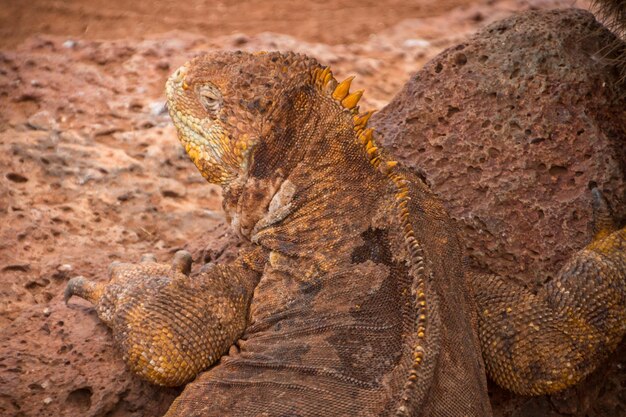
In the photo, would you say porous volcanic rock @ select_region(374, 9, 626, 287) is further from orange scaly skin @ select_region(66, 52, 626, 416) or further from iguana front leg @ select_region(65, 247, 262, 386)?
iguana front leg @ select_region(65, 247, 262, 386)

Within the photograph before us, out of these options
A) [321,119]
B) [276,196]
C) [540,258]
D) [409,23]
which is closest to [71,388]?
[276,196]

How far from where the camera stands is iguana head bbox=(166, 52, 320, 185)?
4.35 metres

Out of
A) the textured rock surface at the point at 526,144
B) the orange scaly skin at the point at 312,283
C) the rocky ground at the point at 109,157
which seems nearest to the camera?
the orange scaly skin at the point at 312,283

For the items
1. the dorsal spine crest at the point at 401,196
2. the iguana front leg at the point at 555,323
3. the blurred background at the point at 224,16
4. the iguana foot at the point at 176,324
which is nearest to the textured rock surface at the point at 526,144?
the iguana front leg at the point at 555,323

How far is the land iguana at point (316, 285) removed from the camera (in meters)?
4.02

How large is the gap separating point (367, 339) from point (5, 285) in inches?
104

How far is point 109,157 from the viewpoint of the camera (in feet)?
22.8

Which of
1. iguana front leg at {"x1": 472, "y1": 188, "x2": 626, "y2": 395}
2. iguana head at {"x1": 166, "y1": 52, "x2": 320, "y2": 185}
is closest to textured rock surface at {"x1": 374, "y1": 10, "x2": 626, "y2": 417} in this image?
iguana front leg at {"x1": 472, "y1": 188, "x2": 626, "y2": 395}

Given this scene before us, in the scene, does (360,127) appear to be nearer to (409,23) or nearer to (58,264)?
(58,264)

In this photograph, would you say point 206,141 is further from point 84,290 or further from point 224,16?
point 224,16

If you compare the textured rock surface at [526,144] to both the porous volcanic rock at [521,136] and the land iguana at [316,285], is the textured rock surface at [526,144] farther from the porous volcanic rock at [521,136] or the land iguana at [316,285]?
the land iguana at [316,285]

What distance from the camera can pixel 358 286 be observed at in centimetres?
412

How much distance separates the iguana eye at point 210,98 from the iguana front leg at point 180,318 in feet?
2.79

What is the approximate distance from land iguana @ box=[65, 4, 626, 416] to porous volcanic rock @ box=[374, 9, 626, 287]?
0.32 m
